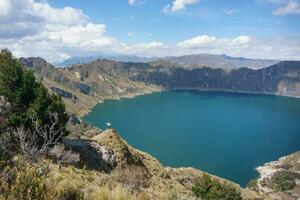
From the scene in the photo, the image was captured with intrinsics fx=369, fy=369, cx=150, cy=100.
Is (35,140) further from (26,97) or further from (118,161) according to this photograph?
(118,161)

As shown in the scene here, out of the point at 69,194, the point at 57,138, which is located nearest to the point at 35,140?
the point at 57,138

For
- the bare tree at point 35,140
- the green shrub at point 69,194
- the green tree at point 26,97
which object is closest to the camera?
the green shrub at point 69,194

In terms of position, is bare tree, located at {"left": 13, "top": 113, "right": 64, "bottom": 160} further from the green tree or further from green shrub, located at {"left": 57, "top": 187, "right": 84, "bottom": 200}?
green shrub, located at {"left": 57, "top": 187, "right": 84, "bottom": 200}

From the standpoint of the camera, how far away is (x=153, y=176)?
1977 inches

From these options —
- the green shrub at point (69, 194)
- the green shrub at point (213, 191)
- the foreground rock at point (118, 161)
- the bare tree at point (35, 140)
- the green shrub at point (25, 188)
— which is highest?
the green shrub at point (25, 188)

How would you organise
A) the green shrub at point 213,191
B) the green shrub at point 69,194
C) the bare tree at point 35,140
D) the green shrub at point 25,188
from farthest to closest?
the green shrub at point 213,191
the bare tree at point 35,140
the green shrub at point 69,194
the green shrub at point 25,188

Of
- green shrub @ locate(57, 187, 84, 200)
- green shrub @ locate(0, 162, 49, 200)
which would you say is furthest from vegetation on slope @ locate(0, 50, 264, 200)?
green shrub @ locate(0, 162, 49, 200)

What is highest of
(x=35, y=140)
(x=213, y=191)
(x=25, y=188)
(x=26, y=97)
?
(x=25, y=188)

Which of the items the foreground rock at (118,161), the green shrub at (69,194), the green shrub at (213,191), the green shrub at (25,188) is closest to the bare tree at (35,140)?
the foreground rock at (118,161)

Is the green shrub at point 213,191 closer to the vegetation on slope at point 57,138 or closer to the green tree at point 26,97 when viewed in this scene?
the vegetation on slope at point 57,138

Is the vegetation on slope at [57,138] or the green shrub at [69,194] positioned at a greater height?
the green shrub at [69,194]

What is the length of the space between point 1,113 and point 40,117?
4.54 metres

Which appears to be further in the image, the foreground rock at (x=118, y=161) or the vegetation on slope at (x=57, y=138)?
the foreground rock at (x=118, y=161)

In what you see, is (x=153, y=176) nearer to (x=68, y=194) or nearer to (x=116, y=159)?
(x=116, y=159)
